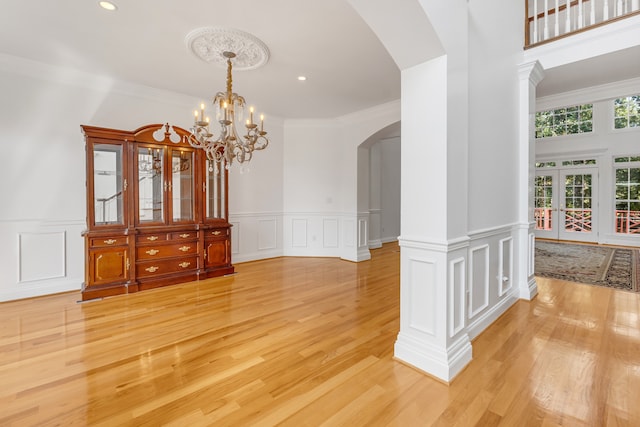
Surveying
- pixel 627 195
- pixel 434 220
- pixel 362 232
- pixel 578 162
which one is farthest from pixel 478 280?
pixel 578 162

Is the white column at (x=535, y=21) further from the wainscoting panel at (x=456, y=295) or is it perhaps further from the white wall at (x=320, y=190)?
the wainscoting panel at (x=456, y=295)

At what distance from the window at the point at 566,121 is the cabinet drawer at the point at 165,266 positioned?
29.7 feet

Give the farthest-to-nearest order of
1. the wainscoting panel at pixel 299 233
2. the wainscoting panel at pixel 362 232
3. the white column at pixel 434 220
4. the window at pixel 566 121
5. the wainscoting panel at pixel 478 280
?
the window at pixel 566 121 → the wainscoting panel at pixel 299 233 → the wainscoting panel at pixel 362 232 → the wainscoting panel at pixel 478 280 → the white column at pixel 434 220

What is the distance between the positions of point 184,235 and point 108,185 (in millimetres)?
1123

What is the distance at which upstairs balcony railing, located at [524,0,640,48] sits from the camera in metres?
3.14

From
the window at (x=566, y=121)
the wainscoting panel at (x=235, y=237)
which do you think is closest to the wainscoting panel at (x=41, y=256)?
the wainscoting panel at (x=235, y=237)

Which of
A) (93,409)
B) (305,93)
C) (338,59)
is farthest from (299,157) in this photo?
(93,409)

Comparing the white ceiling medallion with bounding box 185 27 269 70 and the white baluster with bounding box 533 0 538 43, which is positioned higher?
the white baluster with bounding box 533 0 538 43

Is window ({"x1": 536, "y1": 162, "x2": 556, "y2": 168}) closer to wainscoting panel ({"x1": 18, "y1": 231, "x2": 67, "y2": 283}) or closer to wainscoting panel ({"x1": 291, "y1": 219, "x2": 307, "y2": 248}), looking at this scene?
wainscoting panel ({"x1": 291, "y1": 219, "x2": 307, "y2": 248})

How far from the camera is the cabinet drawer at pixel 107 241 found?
3605mm

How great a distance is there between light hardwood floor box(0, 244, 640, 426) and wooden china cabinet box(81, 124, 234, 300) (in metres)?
0.50

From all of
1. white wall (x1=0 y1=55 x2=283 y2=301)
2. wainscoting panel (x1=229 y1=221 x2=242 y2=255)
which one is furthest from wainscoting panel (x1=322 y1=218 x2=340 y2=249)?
white wall (x1=0 y1=55 x2=283 y2=301)

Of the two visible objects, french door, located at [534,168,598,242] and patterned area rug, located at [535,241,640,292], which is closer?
patterned area rug, located at [535,241,640,292]

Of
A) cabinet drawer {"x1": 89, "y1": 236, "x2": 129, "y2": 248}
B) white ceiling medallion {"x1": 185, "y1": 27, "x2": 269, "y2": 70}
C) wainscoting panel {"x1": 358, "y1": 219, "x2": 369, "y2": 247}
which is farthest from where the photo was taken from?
wainscoting panel {"x1": 358, "y1": 219, "x2": 369, "y2": 247}
